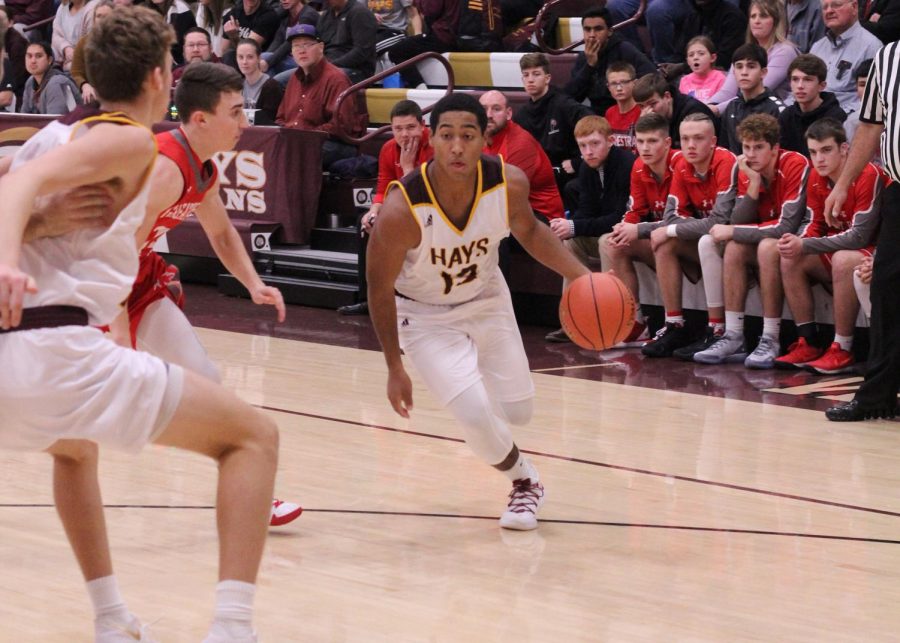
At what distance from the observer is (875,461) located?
18.9 feet

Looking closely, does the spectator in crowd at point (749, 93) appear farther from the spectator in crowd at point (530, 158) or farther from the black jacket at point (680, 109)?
the spectator in crowd at point (530, 158)

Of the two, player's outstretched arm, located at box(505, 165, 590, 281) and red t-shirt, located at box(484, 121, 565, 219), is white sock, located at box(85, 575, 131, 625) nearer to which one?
player's outstretched arm, located at box(505, 165, 590, 281)

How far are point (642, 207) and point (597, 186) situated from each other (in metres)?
0.39

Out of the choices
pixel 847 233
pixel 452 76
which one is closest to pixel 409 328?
pixel 847 233

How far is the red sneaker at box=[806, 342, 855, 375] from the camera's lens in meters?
7.81

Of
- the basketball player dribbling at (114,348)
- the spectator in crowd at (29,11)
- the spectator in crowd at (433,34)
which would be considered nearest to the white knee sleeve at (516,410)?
the basketball player dribbling at (114,348)

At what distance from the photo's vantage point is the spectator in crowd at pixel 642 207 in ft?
28.4

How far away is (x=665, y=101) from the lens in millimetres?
9156

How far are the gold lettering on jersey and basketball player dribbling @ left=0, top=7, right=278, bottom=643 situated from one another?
1.74 meters

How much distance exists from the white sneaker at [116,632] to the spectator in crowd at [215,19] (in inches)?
449

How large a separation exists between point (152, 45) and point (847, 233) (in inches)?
220

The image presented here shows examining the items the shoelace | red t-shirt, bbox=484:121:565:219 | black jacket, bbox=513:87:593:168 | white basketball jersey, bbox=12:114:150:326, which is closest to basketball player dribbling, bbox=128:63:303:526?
the shoelace

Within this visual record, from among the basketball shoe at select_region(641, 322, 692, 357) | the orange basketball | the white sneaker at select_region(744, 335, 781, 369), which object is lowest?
the basketball shoe at select_region(641, 322, 692, 357)

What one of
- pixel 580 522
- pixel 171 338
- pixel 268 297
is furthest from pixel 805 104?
pixel 171 338
